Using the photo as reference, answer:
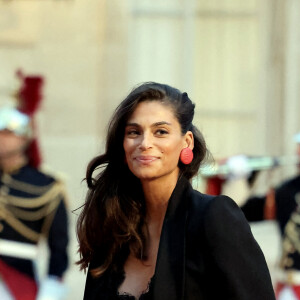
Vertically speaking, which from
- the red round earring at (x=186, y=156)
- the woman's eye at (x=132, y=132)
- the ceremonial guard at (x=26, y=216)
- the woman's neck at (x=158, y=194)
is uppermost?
the woman's eye at (x=132, y=132)

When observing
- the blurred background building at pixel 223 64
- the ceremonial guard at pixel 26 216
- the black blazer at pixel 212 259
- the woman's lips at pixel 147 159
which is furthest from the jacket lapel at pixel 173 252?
the blurred background building at pixel 223 64

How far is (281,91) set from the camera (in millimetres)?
11195

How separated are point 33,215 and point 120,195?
2244 mm

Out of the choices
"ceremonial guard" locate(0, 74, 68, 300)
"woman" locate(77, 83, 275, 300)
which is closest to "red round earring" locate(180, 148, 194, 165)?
"woman" locate(77, 83, 275, 300)

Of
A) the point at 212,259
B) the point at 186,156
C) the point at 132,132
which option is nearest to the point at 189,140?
the point at 186,156

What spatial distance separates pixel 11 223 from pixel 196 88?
618 cm

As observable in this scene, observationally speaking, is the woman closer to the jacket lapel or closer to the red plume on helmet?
the jacket lapel

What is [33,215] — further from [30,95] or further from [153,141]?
[153,141]

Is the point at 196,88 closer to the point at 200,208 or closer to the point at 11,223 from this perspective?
the point at 11,223

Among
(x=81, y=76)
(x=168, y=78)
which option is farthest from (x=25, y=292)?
(x=168, y=78)

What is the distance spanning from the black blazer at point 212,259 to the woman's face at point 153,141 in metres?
0.16

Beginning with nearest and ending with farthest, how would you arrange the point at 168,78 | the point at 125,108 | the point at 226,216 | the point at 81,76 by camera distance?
the point at 226,216 < the point at 125,108 < the point at 81,76 < the point at 168,78

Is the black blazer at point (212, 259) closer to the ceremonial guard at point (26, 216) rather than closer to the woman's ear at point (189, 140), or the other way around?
the woman's ear at point (189, 140)

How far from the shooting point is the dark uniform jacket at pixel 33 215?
17.1 feet
